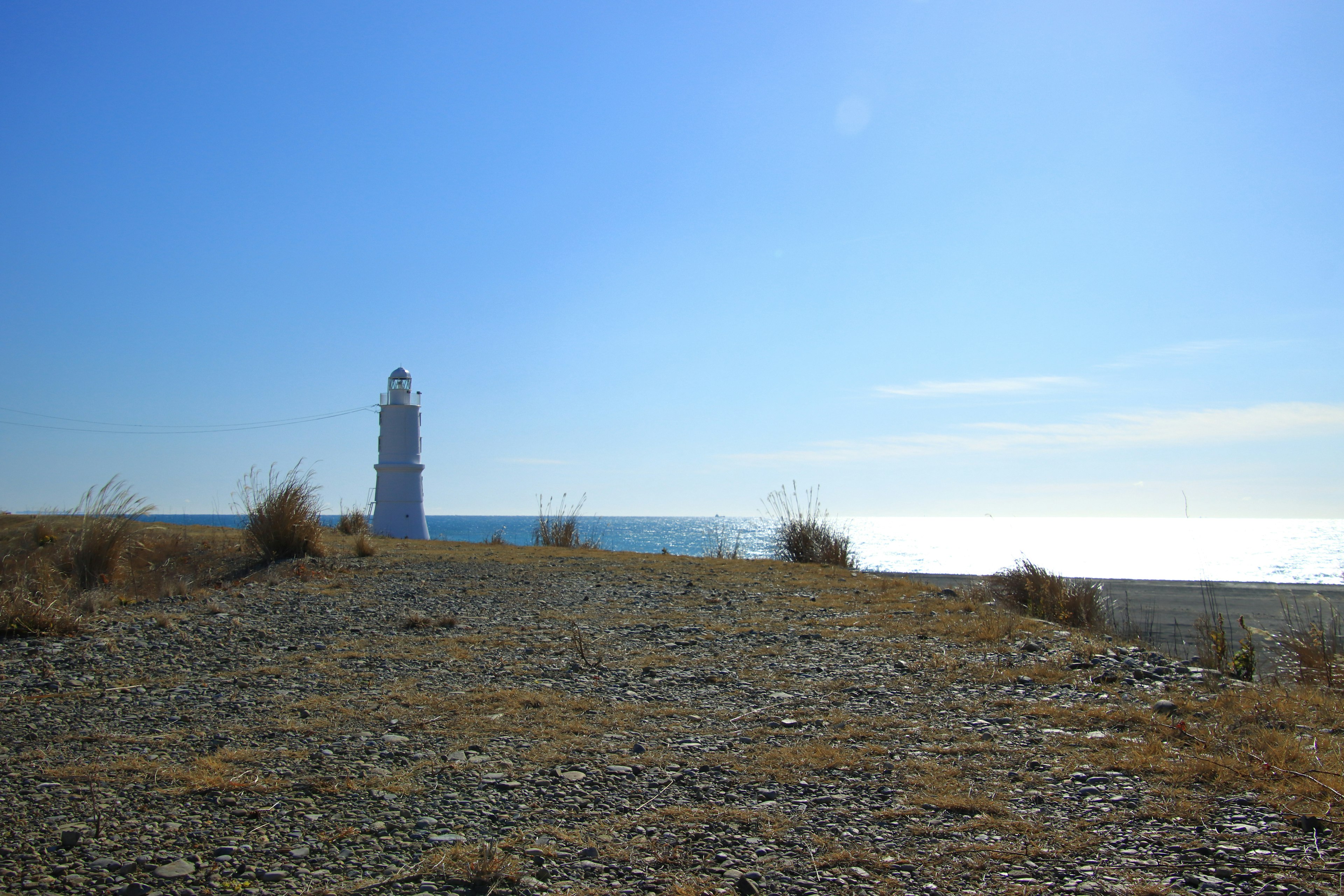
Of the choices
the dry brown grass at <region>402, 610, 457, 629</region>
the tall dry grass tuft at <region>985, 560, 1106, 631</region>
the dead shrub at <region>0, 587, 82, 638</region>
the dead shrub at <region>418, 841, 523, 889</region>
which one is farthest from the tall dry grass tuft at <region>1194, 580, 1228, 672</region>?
the dead shrub at <region>0, 587, 82, 638</region>

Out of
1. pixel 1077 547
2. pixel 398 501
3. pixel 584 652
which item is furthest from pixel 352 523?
pixel 1077 547

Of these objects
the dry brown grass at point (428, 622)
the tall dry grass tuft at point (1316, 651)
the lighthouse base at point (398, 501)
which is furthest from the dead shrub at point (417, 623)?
the lighthouse base at point (398, 501)

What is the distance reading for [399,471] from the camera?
2155 cm

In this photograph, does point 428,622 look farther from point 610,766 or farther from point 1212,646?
point 1212,646

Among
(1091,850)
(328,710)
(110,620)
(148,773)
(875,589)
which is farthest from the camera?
(875,589)

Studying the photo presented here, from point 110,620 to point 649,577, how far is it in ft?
17.2

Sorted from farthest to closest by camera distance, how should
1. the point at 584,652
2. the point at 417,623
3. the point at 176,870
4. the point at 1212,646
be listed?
the point at 417,623 < the point at 584,652 < the point at 1212,646 < the point at 176,870

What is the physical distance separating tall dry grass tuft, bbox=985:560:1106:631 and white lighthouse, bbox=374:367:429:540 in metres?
16.9

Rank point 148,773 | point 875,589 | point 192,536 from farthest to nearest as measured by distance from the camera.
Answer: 1. point 192,536
2. point 875,589
3. point 148,773

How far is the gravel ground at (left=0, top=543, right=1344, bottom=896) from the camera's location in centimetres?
208

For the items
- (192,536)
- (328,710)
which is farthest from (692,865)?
(192,536)

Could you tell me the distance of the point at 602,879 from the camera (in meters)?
2.03

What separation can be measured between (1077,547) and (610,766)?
5854 centimetres

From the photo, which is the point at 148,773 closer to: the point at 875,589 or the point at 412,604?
the point at 412,604
